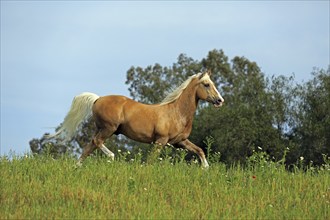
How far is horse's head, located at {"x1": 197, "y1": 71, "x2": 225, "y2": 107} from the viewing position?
58.3 ft

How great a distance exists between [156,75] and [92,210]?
54895 millimetres

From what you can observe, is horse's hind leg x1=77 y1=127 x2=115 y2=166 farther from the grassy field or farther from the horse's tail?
the grassy field

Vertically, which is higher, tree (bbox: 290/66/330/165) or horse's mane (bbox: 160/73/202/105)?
tree (bbox: 290/66/330/165)

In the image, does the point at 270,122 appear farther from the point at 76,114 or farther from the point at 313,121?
the point at 76,114

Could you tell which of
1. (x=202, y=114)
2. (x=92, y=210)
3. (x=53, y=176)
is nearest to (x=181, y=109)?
(x=53, y=176)

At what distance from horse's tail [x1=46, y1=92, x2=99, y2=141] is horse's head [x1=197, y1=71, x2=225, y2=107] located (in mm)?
2697

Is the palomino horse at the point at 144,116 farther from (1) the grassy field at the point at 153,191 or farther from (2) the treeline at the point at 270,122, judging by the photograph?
(2) the treeline at the point at 270,122

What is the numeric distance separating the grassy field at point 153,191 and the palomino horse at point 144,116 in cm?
149

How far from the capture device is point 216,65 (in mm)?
67750

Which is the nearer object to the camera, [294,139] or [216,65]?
[294,139]

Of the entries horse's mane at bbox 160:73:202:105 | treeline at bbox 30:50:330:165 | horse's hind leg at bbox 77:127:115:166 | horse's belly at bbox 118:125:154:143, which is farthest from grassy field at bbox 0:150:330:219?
treeline at bbox 30:50:330:165

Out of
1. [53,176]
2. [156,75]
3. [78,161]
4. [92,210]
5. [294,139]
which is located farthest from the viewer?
[156,75]

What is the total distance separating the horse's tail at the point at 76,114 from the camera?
17859mm

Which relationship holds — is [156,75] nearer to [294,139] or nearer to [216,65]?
[216,65]
